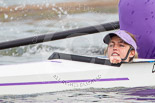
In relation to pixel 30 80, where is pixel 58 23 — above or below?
above

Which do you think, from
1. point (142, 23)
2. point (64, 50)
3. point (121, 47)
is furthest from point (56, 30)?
point (121, 47)

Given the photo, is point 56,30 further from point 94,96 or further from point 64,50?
point 94,96

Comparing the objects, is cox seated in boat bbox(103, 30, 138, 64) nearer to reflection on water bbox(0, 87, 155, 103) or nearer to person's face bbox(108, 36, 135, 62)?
person's face bbox(108, 36, 135, 62)

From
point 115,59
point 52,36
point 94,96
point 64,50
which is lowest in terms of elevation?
point 94,96

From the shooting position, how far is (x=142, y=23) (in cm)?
638

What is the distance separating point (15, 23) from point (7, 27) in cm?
32

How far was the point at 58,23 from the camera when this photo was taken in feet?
55.8

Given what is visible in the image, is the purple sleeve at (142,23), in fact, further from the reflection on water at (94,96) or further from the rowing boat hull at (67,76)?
the reflection on water at (94,96)

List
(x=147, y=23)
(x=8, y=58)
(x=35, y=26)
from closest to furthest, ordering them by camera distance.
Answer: (x=147, y=23) → (x=8, y=58) → (x=35, y=26)

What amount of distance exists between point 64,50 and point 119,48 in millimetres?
6658

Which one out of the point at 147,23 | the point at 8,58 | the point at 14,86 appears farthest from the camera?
the point at 8,58

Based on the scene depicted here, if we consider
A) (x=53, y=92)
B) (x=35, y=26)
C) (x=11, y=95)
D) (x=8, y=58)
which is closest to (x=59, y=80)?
(x=53, y=92)

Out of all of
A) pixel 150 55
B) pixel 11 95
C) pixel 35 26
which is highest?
pixel 35 26

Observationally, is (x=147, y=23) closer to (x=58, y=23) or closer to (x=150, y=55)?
(x=150, y=55)
